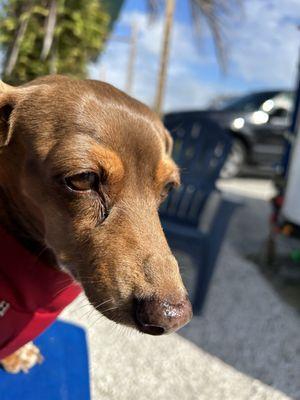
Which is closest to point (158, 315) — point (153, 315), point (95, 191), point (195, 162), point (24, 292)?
point (153, 315)

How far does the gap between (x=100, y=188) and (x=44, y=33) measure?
5.61 meters

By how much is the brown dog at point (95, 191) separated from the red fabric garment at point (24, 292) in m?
0.08

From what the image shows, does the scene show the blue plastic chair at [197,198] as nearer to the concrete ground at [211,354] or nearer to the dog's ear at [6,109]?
the concrete ground at [211,354]

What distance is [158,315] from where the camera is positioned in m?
1.63

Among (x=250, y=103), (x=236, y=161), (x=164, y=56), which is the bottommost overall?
(x=236, y=161)

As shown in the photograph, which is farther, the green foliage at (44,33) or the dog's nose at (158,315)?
the green foliage at (44,33)

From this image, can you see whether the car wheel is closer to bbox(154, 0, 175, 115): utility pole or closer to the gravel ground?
bbox(154, 0, 175, 115): utility pole

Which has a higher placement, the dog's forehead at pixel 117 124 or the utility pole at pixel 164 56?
the utility pole at pixel 164 56

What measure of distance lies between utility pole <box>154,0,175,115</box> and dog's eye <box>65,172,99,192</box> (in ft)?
29.2

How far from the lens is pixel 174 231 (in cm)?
438

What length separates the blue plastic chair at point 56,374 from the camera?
2.36 metres

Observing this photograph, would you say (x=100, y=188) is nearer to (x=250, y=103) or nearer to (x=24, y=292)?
(x=24, y=292)

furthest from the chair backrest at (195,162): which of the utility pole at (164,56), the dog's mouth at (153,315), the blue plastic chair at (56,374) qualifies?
the utility pole at (164,56)

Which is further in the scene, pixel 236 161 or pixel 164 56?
pixel 236 161
